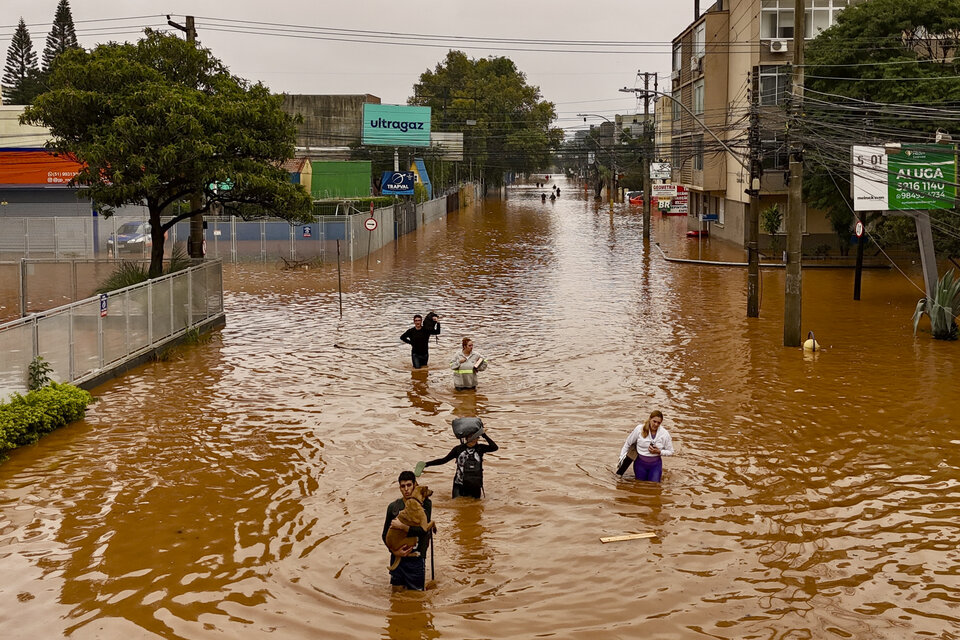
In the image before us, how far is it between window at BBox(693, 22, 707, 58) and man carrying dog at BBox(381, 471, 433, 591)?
48674 millimetres

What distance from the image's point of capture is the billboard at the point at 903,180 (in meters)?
26.6

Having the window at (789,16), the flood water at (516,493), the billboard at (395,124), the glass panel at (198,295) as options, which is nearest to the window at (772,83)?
the window at (789,16)

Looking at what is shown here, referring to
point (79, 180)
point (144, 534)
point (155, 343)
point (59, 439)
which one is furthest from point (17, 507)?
point (79, 180)

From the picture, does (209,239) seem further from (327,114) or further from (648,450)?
(327,114)

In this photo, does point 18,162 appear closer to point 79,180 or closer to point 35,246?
point 35,246

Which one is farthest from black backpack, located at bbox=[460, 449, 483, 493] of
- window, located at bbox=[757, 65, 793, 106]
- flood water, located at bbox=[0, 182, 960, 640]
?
window, located at bbox=[757, 65, 793, 106]

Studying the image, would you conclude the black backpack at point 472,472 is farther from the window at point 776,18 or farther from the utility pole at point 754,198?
the window at point 776,18

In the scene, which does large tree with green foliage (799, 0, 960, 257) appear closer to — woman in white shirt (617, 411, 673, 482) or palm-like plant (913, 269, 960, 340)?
palm-like plant (913, 269, 960, 340)

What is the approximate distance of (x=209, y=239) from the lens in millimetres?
47750

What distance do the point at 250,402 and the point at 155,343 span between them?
569cm

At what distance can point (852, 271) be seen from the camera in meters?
42.2

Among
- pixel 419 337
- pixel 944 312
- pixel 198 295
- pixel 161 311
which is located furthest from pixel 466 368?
pixel 944 312

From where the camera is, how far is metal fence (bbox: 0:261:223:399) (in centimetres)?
1716

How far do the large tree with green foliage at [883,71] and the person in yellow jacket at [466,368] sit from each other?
1977 centimetres
